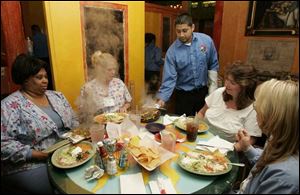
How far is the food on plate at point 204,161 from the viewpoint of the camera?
3.93 feet

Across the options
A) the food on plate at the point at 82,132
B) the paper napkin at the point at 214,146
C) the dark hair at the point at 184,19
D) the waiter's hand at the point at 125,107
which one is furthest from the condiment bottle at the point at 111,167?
the dark hair at the point at 184,19

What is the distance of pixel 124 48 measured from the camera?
63.7 inches

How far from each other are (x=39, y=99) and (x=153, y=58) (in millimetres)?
1119

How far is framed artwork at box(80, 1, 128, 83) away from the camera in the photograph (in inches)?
53.0

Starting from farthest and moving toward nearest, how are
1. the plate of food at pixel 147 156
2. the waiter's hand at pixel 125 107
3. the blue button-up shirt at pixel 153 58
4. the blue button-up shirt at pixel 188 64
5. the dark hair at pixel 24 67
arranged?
the waiter's hand at pixel 125 107 < the blue button-up shirt at pixel 153 58 < the blue button-up shirt at pixel 188 64 < the dark hair at pixel 24 67 < the plate of food at pixel 147 156

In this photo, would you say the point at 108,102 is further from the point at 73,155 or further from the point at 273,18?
the point at 273,18

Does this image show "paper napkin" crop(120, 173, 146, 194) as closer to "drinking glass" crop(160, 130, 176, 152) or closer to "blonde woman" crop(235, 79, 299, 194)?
"drinking glass" crop(160, 130, 176, 152)

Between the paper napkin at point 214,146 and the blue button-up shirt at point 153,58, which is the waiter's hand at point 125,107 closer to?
the blue button-up shirt at point 153,58

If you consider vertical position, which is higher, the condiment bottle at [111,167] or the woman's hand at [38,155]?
the condiment bottle at [111,167]

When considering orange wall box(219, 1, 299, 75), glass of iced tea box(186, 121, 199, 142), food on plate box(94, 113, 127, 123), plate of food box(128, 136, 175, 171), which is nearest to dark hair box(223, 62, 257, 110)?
orange wall box(219, 1, 299, 75)

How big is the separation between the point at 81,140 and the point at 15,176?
1.44 feet

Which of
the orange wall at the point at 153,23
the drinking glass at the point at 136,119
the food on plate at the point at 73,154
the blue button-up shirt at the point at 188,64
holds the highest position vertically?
the orange wall at the point at 153,23

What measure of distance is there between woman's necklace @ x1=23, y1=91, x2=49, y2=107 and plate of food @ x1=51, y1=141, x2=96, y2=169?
0.39 metres

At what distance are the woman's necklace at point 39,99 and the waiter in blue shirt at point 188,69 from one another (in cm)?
110
